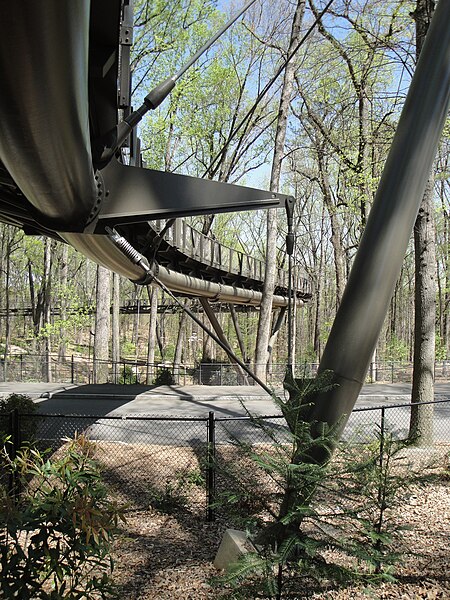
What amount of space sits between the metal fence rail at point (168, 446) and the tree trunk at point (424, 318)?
1.51 feet

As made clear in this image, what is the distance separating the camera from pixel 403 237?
379 cm

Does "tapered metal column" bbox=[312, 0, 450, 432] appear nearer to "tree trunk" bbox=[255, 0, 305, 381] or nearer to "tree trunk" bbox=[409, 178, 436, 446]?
"tree trunk" bbox=[409, 178, 436, 446]

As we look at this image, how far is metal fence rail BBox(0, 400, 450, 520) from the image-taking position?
655 centimetres

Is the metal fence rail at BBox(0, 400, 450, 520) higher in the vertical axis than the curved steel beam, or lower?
lower

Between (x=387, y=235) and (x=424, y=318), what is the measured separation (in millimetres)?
5565

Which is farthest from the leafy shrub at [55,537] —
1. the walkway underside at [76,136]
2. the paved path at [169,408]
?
the paved path at [169,408]

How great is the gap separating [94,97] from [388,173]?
90.4 inches

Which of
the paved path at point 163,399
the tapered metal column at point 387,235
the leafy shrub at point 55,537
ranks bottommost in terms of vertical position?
the paved path at point 163,399

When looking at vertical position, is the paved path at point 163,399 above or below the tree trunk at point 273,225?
below

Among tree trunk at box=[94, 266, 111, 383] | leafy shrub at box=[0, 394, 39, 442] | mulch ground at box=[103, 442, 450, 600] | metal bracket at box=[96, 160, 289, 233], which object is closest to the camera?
metal bracket at box=[96, 160, 289, 233]

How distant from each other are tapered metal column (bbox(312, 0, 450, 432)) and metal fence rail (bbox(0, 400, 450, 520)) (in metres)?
1.42

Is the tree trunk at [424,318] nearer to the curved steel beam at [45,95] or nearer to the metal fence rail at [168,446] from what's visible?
the metal fence rail at [168,446]

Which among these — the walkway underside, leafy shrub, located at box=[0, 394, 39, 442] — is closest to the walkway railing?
leafy shrub, located at box=[0, 394, 39, 442]

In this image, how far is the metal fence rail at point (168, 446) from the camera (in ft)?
21.5
